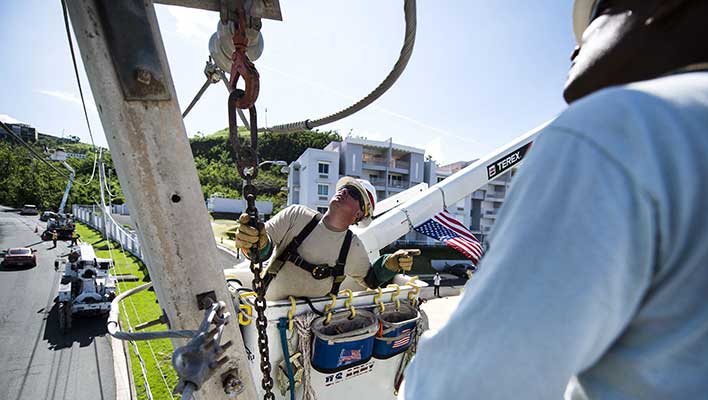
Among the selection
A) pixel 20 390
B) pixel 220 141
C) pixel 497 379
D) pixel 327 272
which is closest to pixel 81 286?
pixel 20 390

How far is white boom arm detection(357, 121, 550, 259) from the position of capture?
17.7 feet

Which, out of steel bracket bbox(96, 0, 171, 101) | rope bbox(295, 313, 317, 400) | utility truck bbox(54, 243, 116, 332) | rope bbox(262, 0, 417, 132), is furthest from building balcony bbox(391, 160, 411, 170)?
steel bracket bbox(96, 0, 171, 101)

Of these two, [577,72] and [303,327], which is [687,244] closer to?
[577,72]

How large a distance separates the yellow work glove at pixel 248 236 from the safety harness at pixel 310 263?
1.11 meters

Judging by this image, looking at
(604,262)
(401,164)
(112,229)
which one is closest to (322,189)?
(401,164)

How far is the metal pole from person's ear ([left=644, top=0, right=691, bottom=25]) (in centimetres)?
146

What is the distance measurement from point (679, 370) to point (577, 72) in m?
0.57

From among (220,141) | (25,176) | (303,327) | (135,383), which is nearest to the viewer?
(303,327)

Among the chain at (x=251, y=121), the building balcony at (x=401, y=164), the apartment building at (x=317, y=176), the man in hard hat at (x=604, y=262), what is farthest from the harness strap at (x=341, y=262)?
the building balcony at (x=401, y=164)

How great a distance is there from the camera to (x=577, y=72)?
2.26 feet

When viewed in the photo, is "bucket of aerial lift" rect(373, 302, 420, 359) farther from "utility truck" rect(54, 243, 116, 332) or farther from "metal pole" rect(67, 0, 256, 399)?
"utility truck" rect(54, 243, 116, 332)

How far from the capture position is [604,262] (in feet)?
1.51

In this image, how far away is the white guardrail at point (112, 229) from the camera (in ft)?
66.9

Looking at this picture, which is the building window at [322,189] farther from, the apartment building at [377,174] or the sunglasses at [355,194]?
the sunglasses at [355,194]
